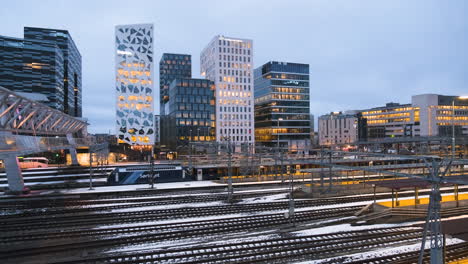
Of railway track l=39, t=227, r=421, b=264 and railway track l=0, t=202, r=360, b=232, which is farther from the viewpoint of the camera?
railway track l=0, t=202, r=360, b=232

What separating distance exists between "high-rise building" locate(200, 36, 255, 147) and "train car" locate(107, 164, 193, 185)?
5042cm

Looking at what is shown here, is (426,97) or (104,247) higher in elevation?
(426,97)

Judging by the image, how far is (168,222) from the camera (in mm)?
20391

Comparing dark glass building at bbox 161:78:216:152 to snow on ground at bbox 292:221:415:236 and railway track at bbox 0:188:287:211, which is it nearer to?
railway track at bbox 0:188:287:211

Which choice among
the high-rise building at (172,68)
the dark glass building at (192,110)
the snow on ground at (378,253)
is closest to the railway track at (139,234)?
the snow on ground at (378,253)

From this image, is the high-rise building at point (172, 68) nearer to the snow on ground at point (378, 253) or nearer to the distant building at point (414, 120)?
the distant building at point (414, 120)

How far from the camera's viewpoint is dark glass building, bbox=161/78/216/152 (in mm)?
89312

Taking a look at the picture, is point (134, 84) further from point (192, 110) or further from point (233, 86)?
point (233, 86)

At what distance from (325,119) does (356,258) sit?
136324mm

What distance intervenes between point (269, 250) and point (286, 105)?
307 ft

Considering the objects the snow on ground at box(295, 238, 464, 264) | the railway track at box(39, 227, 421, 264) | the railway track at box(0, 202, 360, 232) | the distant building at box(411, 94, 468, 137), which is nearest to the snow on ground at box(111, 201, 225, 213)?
the railway track at box(0, 202, 360, 232)

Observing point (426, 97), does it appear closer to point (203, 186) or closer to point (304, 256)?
point (203, 186)

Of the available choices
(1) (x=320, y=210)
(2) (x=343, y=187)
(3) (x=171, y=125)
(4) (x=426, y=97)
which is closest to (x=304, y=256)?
(1) (x=320, y=210)

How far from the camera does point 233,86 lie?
95.6 m
